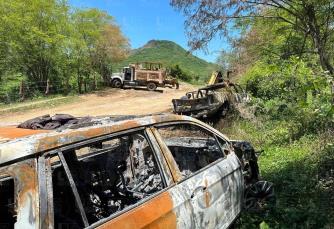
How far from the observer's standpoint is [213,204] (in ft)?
12.1

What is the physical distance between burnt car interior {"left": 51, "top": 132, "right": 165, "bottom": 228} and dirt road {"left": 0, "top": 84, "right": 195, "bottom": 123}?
14400 millimetres

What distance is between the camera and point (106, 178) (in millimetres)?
3906

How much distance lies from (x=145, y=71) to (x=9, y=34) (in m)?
9.97

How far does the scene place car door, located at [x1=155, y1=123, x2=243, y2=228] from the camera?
3434mm

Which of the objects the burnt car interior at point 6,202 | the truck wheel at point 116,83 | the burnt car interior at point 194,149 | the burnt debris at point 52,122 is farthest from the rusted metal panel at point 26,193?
the truck wheel at point 116,83

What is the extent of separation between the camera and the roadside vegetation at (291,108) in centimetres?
497

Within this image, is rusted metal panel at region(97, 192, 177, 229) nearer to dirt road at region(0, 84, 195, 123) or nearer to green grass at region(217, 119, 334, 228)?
green grass at region(217, 119, 334, 228)

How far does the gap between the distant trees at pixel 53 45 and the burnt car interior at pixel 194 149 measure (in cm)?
2363

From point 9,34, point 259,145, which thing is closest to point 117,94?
point 9,34

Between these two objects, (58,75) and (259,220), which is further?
(58,75)

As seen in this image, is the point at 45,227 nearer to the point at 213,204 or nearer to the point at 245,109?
the point at 213,204

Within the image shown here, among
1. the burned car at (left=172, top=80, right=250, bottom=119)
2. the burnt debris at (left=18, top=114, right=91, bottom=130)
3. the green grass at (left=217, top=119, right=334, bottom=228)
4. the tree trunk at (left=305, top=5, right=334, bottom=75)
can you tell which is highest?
the tree trunk at (left=305, top=5, right=334, bottom=75)

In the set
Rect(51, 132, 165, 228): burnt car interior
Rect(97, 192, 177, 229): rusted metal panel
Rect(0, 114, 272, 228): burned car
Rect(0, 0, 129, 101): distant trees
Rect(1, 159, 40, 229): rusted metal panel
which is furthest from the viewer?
Rect(0, 0, 129, 101): distant trees

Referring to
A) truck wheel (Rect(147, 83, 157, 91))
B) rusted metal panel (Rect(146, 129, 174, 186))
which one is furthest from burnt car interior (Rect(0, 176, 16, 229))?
truck wheel (Rect(147, 83, 157, 91))
